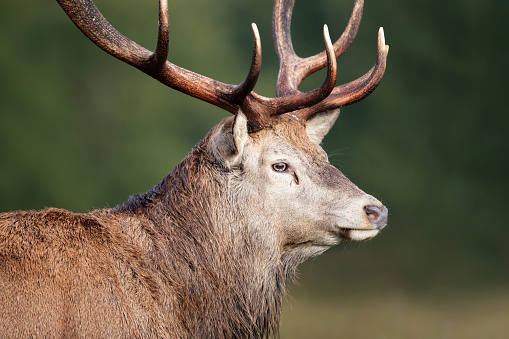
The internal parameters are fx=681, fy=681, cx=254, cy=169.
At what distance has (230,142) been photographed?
123 inches

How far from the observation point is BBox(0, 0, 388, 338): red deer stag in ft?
9.36

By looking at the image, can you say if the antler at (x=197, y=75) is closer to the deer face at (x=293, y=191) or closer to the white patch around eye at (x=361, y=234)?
the deer face at (x=293, y=191)

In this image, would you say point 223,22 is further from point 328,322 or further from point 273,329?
point 273,329

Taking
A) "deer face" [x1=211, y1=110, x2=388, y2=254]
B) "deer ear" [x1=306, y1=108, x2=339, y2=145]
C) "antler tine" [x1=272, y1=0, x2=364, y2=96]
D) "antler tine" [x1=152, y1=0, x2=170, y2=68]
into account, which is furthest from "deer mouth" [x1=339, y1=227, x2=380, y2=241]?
"antler tine" [x1=152, y1=0, x2=170, y2=68]

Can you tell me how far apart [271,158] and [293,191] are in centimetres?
19

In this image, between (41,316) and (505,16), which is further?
(505,16)

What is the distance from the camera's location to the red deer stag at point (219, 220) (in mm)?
2852

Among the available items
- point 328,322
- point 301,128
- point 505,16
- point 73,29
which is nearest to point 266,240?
point 301,128

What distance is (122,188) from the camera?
7332 mm

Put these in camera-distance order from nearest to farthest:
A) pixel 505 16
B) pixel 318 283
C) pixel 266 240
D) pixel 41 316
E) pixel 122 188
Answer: pixel 41 316 < pixel 266 240 < pixel 318 283 < pixel 122 188 < pixel 505 16

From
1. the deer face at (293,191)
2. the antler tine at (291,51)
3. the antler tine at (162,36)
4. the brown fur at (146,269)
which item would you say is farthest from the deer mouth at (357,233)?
the antler tine at (162,36)

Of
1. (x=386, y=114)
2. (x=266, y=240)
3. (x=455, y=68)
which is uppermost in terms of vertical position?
(x=455, y=68)

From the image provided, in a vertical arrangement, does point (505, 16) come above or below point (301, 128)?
above

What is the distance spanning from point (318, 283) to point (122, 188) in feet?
7.61
